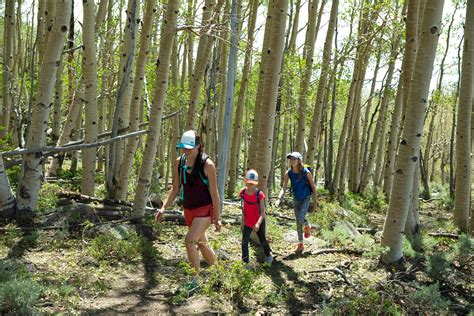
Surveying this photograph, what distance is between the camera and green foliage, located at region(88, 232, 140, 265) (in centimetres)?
618

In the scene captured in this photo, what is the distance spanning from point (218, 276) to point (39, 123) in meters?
3.82

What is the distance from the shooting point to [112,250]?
6.37m

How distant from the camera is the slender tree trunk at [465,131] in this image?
9.38 meters

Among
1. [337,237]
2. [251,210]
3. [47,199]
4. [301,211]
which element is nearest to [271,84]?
[251,210]

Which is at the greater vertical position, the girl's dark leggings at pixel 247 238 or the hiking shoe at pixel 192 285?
the girl's dark leggings at pixel 247 238

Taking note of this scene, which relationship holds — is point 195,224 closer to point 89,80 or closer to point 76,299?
point 76,299

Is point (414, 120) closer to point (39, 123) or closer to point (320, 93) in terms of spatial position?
point (39, 123)

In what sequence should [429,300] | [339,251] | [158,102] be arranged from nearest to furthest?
[429,300] < [158,102] < [339,251]

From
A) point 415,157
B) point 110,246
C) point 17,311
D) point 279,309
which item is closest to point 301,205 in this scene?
point 415,157

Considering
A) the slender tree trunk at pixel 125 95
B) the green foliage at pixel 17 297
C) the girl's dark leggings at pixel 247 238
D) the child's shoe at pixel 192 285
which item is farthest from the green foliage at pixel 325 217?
the green foliage at pixel 17 297

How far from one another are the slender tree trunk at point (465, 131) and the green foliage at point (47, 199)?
27.8ft

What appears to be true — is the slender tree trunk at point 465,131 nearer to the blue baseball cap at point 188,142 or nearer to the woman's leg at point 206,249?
the woman's leg at point 206,249

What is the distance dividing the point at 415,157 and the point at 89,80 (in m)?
5.83

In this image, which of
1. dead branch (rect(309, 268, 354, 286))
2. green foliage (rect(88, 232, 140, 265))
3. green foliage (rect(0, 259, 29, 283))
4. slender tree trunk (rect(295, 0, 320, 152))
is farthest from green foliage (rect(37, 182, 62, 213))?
slender tree trunk (rect(295, 0, 320, 152))
